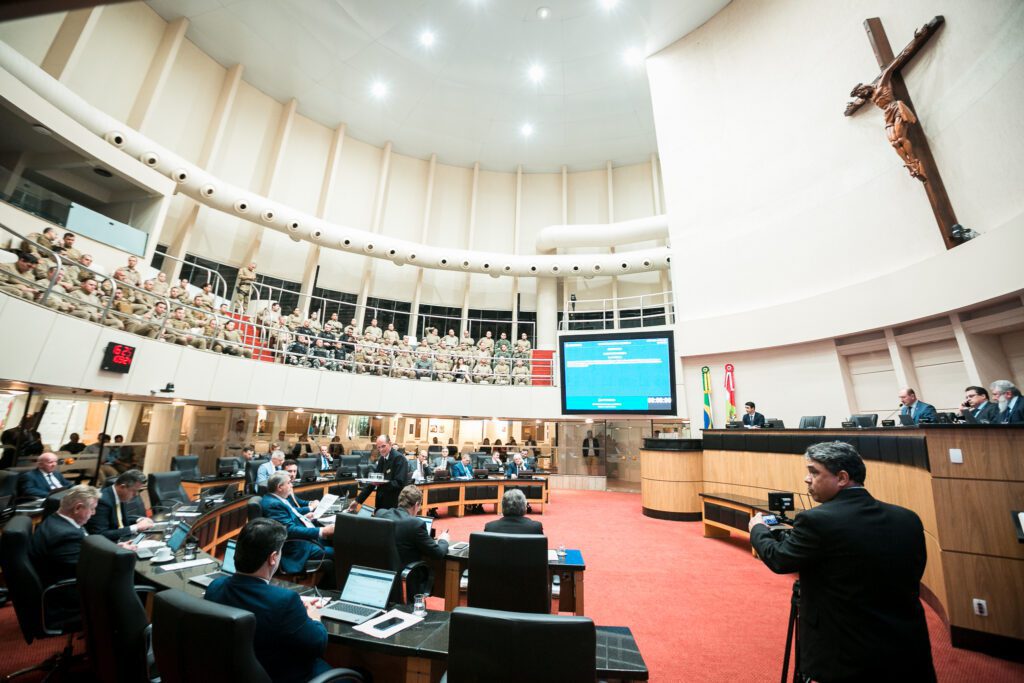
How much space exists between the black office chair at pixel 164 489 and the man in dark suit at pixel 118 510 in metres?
1.65

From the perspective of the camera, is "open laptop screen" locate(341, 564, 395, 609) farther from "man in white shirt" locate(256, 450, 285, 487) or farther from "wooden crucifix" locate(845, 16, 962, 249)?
"wooden crucifix" locate(845, 16, 962, 249)

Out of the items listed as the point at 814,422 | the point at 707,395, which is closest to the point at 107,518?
the point at 814,422

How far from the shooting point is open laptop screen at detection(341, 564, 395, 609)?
2.53 m

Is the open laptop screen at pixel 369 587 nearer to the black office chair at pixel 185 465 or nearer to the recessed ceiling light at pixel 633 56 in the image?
the black office chair at pixel 185 465

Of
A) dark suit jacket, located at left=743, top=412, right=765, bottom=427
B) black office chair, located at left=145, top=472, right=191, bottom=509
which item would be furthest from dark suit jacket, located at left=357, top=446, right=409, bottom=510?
dark suit jacket, located at left=743, top=412, right=765, bottom=427

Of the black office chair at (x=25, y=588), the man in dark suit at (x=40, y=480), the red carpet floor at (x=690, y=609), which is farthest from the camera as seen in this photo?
the man in dark suit at (x=40, y=480)

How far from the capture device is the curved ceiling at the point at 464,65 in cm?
1252

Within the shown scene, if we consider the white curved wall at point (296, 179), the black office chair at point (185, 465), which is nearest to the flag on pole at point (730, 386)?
the white curved wall at point (296, 179)

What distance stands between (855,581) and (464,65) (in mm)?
16789

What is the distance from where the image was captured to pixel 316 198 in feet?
51.4

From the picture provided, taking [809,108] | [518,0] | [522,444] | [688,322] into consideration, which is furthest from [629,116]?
[522,444]

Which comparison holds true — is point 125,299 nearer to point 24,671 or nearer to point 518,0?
point 24,671

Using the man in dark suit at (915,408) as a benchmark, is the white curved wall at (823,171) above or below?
above

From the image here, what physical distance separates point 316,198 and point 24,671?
15483mm
